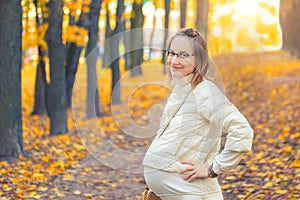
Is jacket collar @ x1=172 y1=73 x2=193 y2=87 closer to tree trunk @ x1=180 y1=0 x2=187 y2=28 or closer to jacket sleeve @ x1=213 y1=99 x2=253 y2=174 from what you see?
jacket sleeve @ x1=213 y1=99 x2=253 y2=174

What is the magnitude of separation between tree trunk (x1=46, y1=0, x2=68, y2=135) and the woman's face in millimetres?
9092

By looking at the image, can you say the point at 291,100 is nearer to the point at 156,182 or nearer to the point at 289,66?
the point at 289,66

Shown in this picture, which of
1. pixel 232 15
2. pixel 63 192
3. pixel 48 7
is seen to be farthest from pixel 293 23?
pixel 232 15

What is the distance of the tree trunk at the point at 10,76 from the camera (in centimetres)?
948

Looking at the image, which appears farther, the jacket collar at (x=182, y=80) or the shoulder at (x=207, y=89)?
the jacket collar at (x=182, y=80)

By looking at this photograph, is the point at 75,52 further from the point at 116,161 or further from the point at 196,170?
the point at 196,170

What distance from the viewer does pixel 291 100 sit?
1573 cm

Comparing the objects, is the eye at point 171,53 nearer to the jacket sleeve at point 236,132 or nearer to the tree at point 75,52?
the jacket sleeve at point 236,132

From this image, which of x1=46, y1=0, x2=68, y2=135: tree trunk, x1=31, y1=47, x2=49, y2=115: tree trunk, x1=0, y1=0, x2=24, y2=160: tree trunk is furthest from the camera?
x1=31, y1=47, x2=49, y2=115: tree trunk

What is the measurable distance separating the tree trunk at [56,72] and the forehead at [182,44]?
9.09 metres

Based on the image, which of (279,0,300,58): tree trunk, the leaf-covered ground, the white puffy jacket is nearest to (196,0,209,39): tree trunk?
(279,0,300,58): tree trunk

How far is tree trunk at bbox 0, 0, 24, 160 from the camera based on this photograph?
31.1 ft

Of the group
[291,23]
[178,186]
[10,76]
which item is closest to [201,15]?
[291,23]

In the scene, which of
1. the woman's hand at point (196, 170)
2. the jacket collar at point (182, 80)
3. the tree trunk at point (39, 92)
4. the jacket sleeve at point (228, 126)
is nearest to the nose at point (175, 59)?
the jacket collar at point (182, 80)
